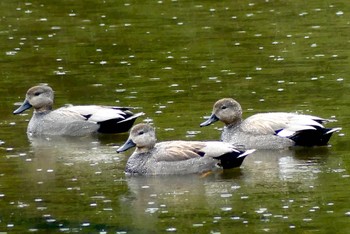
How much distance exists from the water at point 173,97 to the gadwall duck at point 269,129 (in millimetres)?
187

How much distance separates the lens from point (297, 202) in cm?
1396

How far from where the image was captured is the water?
13820mm

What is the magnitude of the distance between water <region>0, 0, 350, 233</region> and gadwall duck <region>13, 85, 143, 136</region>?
0.18m

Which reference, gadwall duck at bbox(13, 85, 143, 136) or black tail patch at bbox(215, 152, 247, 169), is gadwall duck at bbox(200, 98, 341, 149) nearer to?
black tail patch at bbox(215, 152, 247, 169)

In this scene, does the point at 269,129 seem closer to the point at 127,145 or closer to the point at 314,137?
the point at 314,137

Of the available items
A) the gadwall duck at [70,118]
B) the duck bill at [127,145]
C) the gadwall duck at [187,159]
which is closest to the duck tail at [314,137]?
the gadwall duck at [187,159]

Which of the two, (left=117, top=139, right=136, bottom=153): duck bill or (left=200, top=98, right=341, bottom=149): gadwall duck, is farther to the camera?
(left=200, top=98, right=341, bottom=149): gadwall duck

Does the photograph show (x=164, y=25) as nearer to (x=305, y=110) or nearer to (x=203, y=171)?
(x=305, y=110)

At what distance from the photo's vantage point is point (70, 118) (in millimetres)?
18375

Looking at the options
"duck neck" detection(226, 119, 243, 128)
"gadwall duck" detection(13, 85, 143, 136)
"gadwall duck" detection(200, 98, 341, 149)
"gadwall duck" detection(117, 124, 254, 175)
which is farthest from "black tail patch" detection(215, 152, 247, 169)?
"gadwall duck" detection(13, 85, 143, 136)

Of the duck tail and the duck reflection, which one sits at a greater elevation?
the duck tail

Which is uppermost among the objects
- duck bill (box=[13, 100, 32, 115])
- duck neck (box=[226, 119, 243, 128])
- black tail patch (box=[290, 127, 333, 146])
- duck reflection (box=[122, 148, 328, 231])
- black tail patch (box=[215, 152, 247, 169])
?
duck bill (box=[13, 100, 32, 115])

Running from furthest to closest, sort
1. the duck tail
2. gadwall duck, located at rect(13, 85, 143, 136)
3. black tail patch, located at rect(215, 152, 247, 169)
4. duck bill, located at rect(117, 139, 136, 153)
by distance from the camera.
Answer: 1. gadwall duck, located at rect(13, 85, 143, 136)
2. the duck tail
3. duck bill, located at rect(117, 139, 136, 153)
4. black tail patch, located at rect(215, 152, 247, 169)

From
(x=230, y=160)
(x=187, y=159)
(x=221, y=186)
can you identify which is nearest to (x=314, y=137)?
(x=230, y=160)
